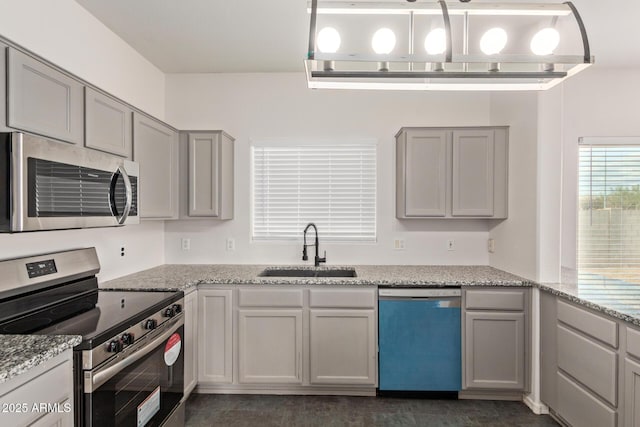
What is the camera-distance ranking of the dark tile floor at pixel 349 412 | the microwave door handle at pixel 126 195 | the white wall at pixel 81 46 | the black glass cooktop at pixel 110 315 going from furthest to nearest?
the dark tile floor at pixel 349 412 < the microwave door handle at pixel 126 195 < the white wall at pixel 81 46 < the black glass cooktop at pixel 110 315

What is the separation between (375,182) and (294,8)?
167 centimetres

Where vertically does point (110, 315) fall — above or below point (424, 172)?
below

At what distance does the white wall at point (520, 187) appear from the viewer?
261cm

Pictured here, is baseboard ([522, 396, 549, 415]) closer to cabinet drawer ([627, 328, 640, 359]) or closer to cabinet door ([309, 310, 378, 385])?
cabinet drawer ([627, 328, 640, 359])

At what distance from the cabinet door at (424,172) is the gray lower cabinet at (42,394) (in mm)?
2541

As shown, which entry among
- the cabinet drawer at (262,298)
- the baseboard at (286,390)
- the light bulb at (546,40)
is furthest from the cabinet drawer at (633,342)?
the cabinet drawer at (262,298)

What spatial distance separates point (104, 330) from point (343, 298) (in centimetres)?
163

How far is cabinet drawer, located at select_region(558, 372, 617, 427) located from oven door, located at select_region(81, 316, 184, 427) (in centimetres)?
246

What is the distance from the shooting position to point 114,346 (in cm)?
154

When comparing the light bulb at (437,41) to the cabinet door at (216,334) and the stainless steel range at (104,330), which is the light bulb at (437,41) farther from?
the cabinet door at (216,334)

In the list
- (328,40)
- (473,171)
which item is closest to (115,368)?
(328,40)

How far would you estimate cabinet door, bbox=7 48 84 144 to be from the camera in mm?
1445

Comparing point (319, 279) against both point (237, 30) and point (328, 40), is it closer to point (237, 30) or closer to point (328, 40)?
point (328, 40)

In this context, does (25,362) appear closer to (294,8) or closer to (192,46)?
(294,8)
